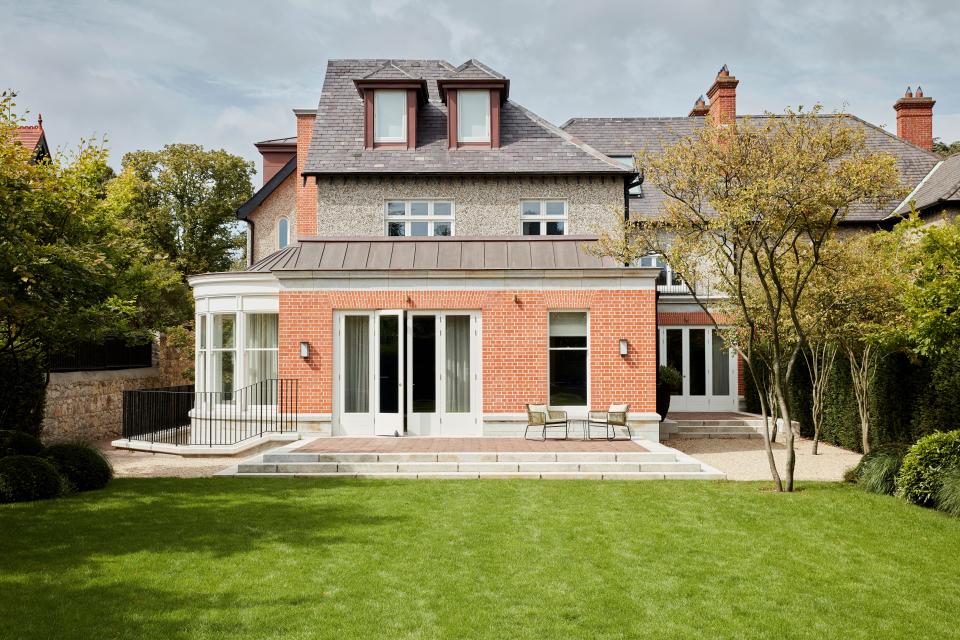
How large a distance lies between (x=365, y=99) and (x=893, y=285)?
44.7 ft

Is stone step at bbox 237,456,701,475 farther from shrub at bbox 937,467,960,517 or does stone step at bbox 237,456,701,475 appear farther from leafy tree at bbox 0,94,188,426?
leafy tree at bbox 0,94,188,426

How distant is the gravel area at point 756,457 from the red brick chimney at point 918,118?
16.3 meters

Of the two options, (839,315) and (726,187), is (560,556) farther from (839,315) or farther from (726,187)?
(839,315)

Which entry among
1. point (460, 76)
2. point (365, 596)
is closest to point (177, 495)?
point (365, 596)

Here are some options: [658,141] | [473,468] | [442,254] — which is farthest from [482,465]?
[658,141]

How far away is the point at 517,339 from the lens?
1592cm

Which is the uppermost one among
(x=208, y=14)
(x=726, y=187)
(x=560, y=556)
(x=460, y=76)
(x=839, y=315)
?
(x=460, y=76)

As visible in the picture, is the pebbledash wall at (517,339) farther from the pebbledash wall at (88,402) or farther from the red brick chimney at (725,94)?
the red brick chimney at (725,94)

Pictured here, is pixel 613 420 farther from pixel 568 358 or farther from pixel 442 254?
pixel 442 254

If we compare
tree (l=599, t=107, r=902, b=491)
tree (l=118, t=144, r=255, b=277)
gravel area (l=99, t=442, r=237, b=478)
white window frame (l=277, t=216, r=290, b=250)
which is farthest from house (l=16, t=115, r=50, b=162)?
tree (l=599, t=107, r=902, b=491)

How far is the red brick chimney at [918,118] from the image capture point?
28516mm

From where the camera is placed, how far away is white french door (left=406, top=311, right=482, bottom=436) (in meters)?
16.0

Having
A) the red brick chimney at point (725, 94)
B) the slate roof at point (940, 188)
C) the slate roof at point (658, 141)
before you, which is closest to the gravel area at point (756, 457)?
the slate roof at point (940, 188)

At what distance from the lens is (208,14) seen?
12258 mm
